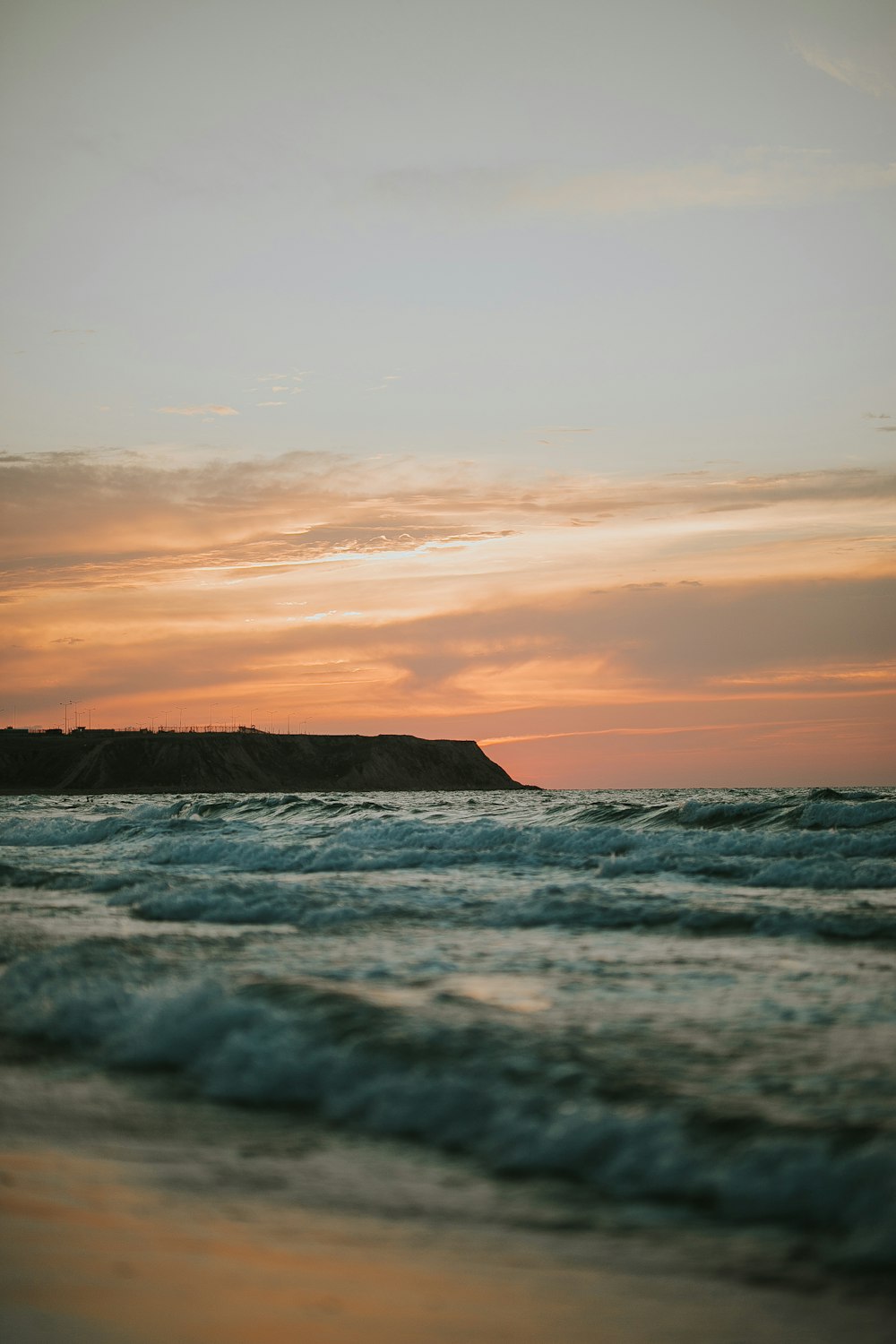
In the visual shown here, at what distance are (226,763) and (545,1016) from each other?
471 ft

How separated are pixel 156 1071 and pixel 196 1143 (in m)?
1.46

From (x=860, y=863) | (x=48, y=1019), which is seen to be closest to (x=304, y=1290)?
(x=48, y=1019)

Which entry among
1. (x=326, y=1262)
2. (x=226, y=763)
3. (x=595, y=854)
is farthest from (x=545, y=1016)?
(x=226, y=763)

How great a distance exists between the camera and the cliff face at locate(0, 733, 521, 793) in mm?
134000

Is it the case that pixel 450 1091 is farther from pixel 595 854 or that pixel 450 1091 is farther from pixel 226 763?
pixel 226 763

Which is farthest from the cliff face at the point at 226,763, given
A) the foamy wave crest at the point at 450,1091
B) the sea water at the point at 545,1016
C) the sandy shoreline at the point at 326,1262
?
the sandy shoreline at the point at 326,1262

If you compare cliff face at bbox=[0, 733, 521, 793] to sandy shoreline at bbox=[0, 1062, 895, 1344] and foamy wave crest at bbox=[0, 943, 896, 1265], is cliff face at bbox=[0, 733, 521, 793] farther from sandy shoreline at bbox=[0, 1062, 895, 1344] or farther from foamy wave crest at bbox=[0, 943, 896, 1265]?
sandy shoreline at bbox=[0, 1062, 895, 1344]

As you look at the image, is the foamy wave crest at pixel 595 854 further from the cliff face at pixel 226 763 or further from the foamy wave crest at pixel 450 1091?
the cliff face at pixel 226 763

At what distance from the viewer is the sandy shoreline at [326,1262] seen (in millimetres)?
3492

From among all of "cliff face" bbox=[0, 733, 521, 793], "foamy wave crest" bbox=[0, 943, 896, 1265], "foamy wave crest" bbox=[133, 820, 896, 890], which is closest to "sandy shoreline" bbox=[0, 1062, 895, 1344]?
"foamy wave crest" bbox=[0, 943, 896, 1265]

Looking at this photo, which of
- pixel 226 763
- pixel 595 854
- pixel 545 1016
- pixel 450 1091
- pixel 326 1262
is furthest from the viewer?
pixel 226 763

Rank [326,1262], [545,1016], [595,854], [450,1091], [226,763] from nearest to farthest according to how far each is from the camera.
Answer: [326,1262] < [450,1091] < [545,1016] < [595,854] < [226,763]

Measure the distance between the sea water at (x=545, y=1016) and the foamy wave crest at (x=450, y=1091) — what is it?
15 millimetres

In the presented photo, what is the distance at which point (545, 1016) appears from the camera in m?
7.25
